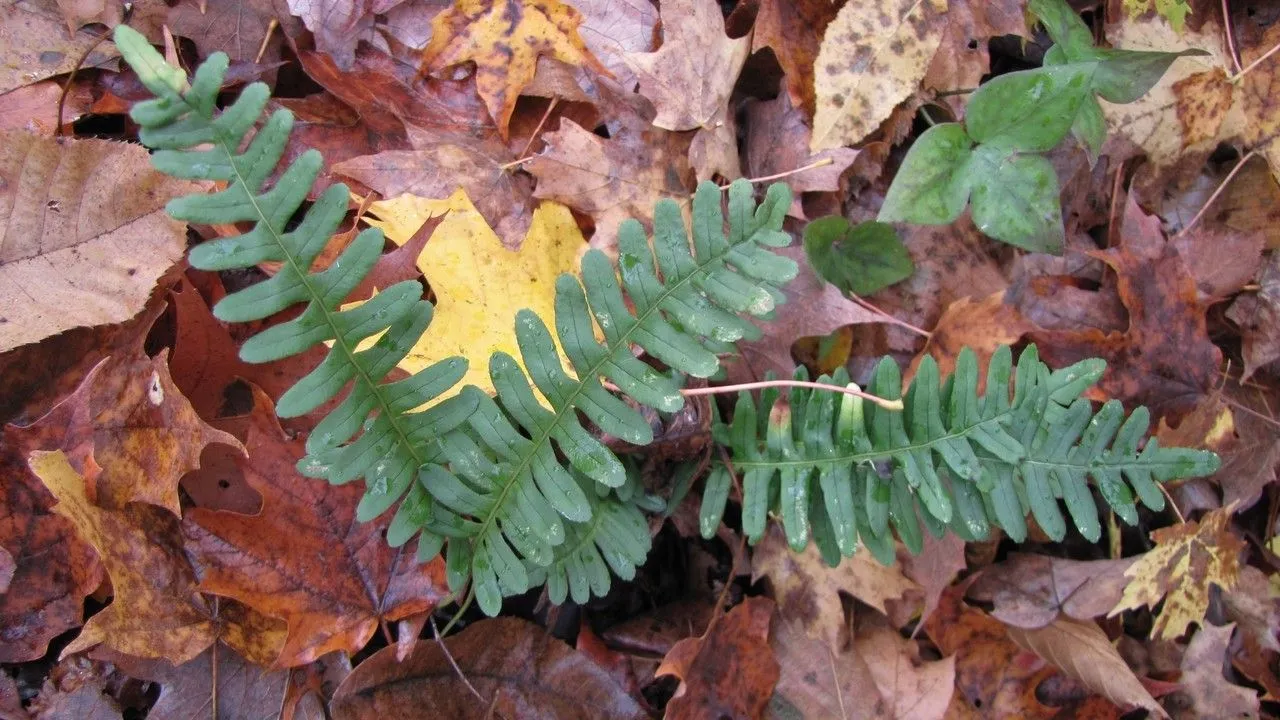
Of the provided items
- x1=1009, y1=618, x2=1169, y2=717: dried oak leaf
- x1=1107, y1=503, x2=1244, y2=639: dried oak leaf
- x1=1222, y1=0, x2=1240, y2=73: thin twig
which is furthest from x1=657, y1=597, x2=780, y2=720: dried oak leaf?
x1=1222, y1=0, x2=1240, y2=73: thin twig

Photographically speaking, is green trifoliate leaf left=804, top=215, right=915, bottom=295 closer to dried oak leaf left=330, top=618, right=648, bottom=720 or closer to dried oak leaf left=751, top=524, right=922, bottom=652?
dried oak leaf left=751, top=524, right=922, bottom=652

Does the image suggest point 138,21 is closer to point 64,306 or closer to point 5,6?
point 5,6

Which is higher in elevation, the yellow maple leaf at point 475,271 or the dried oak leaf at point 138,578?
the yellow maple leaf at point 475,271

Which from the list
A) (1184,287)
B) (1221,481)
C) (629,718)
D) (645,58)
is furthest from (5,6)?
(1221,481)

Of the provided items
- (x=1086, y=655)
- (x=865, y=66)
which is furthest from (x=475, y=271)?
(x=1086, y=655)

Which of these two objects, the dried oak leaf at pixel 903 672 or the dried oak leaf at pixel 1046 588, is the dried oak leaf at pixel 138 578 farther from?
the dried oak leaf at pixel 1046 588

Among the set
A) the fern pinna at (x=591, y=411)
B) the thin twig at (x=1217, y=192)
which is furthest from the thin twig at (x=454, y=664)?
the thin twig at (x=1217, y=192)
